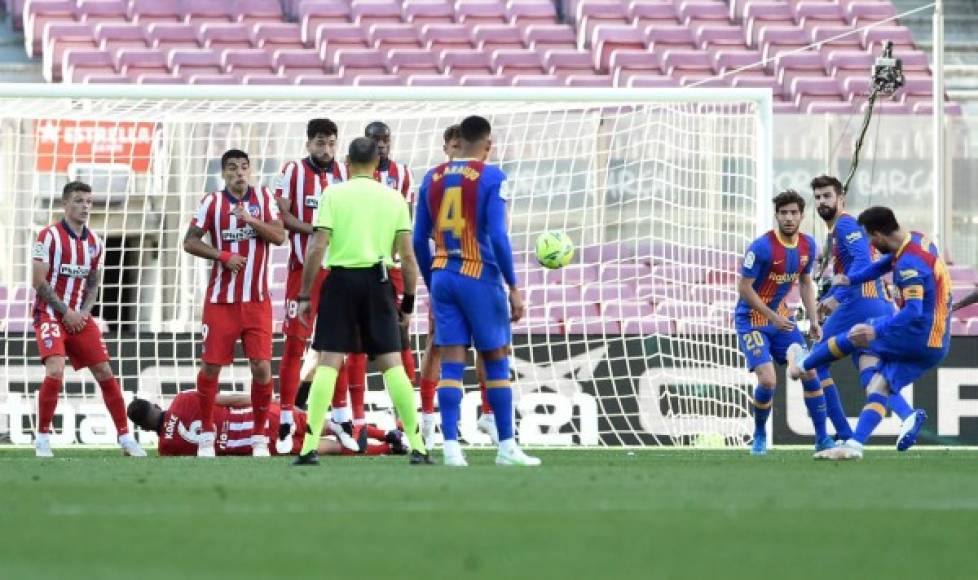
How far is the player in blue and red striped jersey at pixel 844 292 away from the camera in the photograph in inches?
424

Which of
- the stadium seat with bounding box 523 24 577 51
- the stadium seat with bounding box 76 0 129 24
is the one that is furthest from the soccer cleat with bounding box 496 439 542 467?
the stadium seat with bounding box 76 0 129 24

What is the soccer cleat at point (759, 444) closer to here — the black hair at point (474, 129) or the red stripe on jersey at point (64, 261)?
the black hair at point (474, 129)

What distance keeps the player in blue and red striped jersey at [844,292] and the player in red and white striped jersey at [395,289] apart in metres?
2.42

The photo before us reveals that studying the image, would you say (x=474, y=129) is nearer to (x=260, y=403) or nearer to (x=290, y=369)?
(x=290, y=369)

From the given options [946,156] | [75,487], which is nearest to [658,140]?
[946,156]

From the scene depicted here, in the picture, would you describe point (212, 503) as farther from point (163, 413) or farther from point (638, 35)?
point (638, 35)

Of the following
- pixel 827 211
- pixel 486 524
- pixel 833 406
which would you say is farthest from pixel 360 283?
pixel 486 524

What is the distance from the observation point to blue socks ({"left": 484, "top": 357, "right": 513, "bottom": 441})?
8.54 m

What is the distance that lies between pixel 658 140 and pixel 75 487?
8.36 meters

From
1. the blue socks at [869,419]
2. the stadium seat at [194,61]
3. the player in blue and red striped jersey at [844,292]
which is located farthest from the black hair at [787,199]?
the stadium seat at [194,61]

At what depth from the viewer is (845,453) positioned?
969 cm

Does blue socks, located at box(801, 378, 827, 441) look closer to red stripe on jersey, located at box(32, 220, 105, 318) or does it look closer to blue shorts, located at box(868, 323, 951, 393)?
blue shorts, located at box(868, 323, 951, 393)

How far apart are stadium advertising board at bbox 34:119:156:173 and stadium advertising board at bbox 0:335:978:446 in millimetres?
1793

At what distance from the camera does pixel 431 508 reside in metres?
5.46
